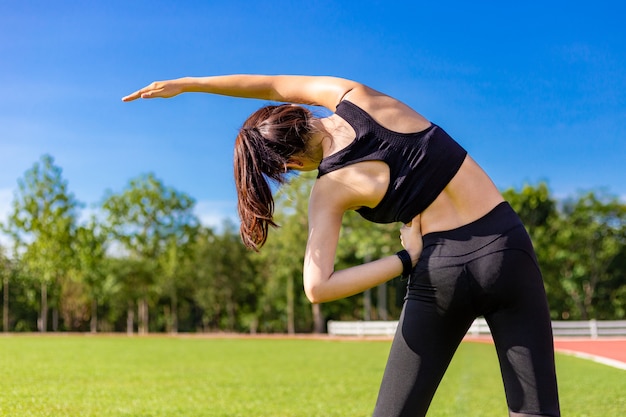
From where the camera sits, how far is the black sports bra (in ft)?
6.19

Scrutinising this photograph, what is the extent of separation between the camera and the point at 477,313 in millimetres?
1935

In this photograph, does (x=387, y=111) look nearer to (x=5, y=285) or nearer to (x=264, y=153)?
(x=264, y=153)

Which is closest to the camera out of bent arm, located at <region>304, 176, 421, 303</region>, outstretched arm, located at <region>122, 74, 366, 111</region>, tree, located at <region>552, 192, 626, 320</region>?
bent arm, located at <region>304, 176, 421, 303</region>

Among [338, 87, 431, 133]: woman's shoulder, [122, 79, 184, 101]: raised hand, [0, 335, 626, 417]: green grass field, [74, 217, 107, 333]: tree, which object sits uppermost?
[74, 217, 107, 333]: tree

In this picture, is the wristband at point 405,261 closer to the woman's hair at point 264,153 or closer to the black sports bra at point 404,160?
the black sports bra at point 404,160

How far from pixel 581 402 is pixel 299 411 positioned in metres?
3.16

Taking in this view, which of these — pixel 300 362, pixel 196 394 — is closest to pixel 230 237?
pixel 300 362

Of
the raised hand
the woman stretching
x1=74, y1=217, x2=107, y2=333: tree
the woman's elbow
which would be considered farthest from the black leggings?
x1=74, y1=217, x2=107, y2=333: tree

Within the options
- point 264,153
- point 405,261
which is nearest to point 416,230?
point 405,261

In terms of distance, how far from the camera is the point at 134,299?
43625 millimetres

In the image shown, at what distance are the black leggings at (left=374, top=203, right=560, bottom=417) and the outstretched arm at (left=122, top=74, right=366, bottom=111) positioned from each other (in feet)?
1.77

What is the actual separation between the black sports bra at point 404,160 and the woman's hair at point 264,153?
12cm

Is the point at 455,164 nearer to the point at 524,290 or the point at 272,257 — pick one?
the point at 524,290

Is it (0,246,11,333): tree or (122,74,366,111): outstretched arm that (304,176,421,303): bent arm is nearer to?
(122,74,366,111): outstretched arm
